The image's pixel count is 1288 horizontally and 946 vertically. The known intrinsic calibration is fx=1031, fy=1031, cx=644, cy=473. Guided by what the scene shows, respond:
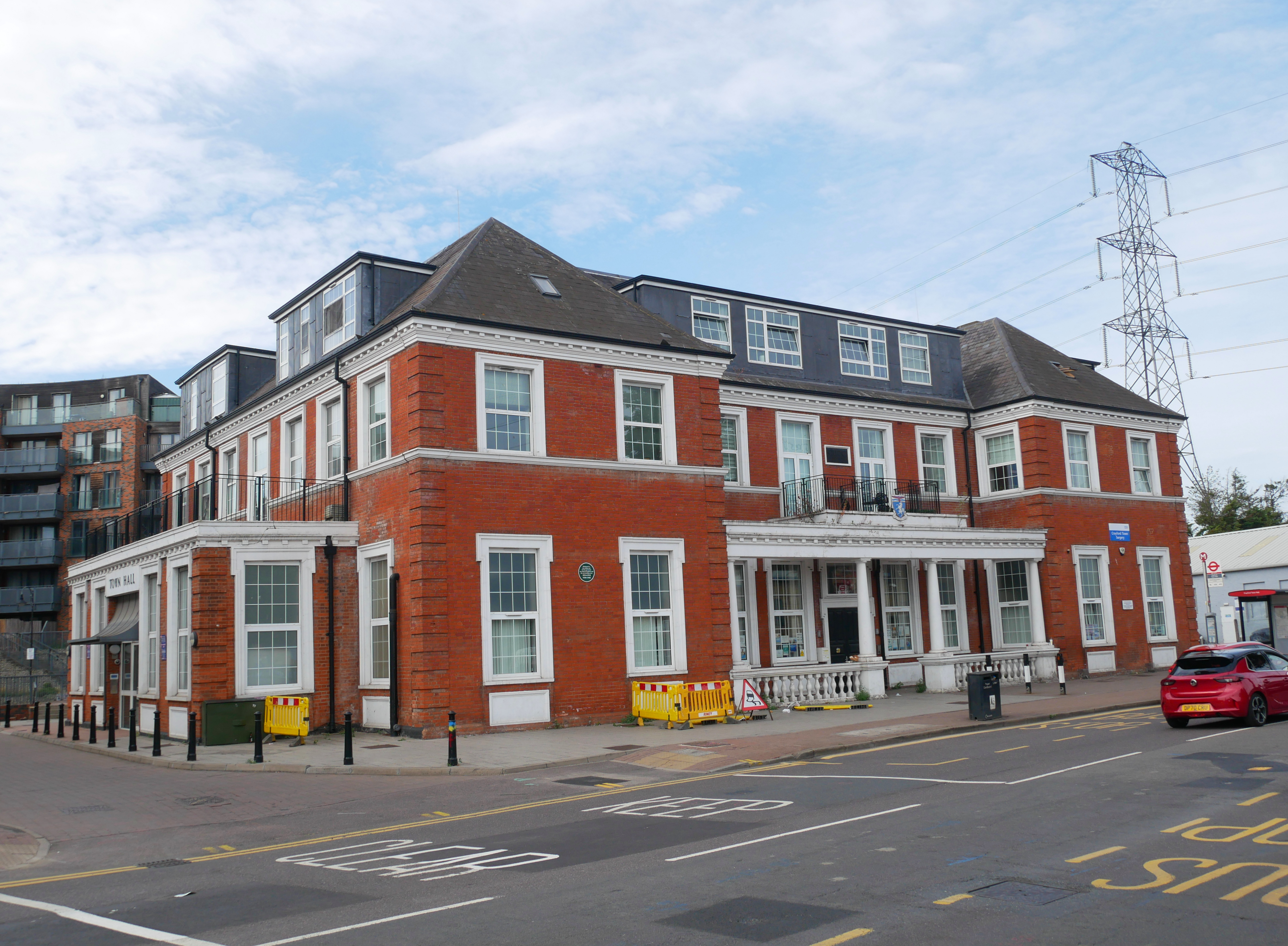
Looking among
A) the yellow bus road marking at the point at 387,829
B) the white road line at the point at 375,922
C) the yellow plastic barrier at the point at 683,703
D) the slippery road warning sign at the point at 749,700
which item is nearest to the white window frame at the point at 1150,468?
the slippery road warning sign at the point at 749,700

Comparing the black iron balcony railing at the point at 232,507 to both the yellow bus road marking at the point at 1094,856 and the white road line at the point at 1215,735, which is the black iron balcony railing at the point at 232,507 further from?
the yellow bus road marking at the point at 1094,856

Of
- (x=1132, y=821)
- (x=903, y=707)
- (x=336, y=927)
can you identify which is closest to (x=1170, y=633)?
(x=903, y=707)

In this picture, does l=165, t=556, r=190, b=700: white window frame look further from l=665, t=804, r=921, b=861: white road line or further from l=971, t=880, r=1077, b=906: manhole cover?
l=971, t=880, r=1077, b=906: manhole cover

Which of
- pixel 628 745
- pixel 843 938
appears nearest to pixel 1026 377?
pixel 628 745

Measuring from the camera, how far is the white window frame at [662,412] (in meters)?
23.7

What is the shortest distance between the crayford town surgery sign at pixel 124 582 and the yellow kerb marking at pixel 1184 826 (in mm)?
23547

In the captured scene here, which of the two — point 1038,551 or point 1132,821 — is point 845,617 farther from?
point 1132,821

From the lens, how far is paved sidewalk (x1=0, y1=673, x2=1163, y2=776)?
1716 centimetres

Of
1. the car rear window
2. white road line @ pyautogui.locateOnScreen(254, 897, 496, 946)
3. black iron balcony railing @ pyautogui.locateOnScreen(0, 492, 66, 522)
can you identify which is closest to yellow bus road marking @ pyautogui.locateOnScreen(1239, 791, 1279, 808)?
the car rear window

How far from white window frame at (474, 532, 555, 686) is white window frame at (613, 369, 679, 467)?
2976mm

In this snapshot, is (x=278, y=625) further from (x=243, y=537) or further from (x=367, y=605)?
(x=243, y=537)

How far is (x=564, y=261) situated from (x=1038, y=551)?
1749 cm

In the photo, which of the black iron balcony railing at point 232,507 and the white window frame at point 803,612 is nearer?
the black iron balcony railing at point 232,507

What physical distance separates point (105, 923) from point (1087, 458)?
33.1 meters
